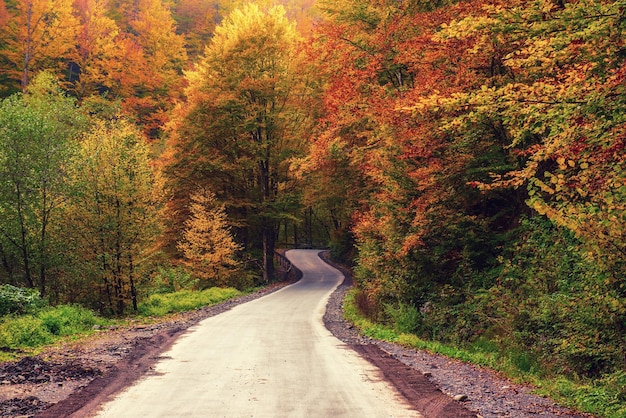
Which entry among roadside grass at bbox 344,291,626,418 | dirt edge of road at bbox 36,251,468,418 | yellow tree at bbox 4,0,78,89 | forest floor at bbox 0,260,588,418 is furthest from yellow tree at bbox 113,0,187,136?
roadside grass at bbox 344,291,626,418

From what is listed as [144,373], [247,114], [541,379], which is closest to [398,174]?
[541,379]

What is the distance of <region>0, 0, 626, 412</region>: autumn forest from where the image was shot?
6.54m

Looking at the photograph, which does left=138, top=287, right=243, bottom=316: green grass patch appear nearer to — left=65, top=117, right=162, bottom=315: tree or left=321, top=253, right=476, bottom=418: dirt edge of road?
left=65, top=117, right=162, bottom=315: tree

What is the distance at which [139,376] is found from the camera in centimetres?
827

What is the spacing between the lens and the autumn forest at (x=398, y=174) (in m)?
6.54

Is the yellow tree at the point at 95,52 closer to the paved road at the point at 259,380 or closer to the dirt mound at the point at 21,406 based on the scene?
the paved road at the point at 259,380

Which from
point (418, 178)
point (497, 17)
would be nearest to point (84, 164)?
point (418, 178)

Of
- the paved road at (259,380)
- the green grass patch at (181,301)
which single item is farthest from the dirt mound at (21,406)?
the green grass patch at (181,301)

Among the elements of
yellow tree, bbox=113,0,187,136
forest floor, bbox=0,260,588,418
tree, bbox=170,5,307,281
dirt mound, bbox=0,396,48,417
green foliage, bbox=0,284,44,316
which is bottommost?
forest floor, bbox=0,260,588,418

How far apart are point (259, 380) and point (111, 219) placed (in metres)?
12.3

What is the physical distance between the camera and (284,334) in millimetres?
13891

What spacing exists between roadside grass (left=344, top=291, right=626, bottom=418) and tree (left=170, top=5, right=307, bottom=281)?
22.0 meters

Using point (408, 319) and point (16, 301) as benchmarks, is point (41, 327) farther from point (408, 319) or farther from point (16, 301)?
point (408, 319)

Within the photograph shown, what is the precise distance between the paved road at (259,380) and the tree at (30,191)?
6.82 metres
